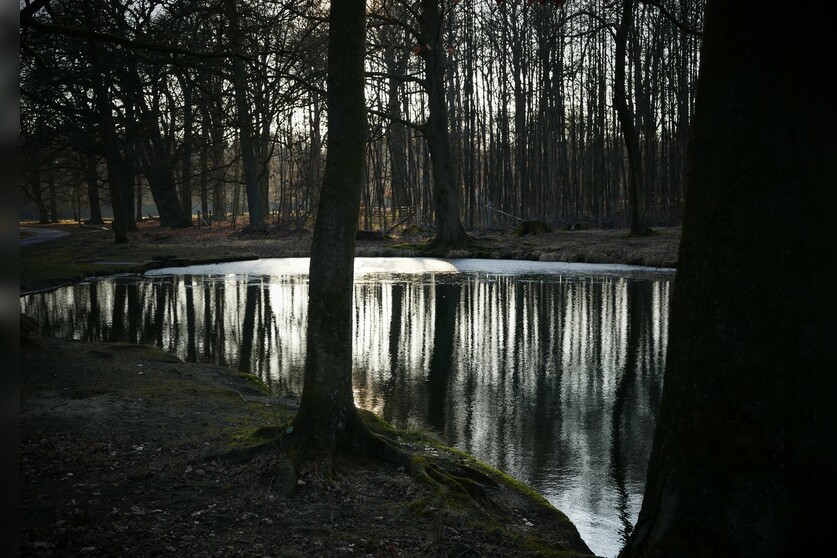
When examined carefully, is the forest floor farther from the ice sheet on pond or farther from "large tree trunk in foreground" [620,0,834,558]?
the ice sheet on pond

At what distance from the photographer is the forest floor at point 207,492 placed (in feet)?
14.2

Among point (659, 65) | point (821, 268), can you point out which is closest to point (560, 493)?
point (821, 268)

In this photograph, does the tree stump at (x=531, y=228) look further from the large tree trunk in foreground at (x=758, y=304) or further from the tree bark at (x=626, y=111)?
the large tree trunk in foreground at (x=758, y=304)

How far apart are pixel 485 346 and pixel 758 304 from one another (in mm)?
9548

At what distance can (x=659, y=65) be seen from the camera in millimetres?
43562

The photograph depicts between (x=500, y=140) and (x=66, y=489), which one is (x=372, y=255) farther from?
(x=66, y=489)

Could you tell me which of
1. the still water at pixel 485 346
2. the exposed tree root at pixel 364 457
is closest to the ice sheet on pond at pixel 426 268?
the still water at pixel 485 346

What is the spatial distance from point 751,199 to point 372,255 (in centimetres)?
2917

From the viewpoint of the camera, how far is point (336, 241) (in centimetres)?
579

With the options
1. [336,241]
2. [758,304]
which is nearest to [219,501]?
[336,241]

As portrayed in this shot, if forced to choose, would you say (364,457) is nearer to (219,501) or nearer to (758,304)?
(219,501)

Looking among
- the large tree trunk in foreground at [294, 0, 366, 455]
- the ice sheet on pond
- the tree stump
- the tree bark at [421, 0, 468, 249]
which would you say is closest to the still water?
the ice sheet on pond

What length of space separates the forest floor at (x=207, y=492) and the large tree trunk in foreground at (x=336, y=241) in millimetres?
441

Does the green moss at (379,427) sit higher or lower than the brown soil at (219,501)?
lower
